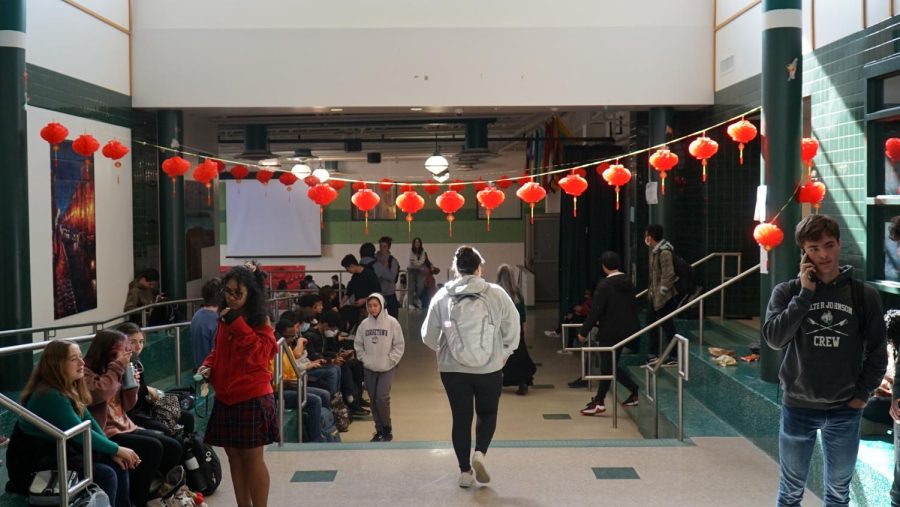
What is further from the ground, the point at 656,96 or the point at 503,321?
the point at 656,96

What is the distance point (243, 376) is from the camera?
4.70 m

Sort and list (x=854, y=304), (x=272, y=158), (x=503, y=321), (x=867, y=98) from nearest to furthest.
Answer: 1. (x=854, y=304)
2. (x=503, y=321)
3. (x=867, y=98)
4. (x=272, y=158)

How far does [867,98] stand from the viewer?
6945mm

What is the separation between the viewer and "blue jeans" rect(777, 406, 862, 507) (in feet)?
13.2

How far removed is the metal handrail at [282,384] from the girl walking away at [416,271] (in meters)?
10.4

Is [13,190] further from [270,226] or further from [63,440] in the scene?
[270,226]

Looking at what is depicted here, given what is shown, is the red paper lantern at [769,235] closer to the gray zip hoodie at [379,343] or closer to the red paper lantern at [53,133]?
the gray zip hoodie at [379,343]

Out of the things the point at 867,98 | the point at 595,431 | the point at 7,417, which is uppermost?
the point at 867,98

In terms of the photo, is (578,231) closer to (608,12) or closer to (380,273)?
(380,273)

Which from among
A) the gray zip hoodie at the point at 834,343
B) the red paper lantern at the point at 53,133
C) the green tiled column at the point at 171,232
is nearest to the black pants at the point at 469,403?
the gray zip hoodie at the point at 834,343

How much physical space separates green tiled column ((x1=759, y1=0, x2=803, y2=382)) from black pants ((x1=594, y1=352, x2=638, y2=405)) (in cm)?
216

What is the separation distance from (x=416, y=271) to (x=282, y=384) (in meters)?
11.8

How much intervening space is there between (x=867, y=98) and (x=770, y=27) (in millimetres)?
931

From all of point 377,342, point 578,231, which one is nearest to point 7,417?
point 377,342
